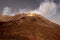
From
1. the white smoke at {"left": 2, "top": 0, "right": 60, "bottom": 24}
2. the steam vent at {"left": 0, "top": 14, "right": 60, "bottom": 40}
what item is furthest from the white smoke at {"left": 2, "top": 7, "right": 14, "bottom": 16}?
the steam vent at {"left": 0, "top": 14, "right": 60, "bottom": 40}

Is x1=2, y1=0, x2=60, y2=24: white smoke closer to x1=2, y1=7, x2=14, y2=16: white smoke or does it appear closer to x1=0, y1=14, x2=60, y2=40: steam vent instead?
x1=2, y1=7, x2=14, y2=16: white smoke

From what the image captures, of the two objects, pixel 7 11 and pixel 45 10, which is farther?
pixel 45 10

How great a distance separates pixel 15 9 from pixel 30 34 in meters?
7.12

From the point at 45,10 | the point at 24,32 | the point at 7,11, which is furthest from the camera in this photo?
the point at 45,10

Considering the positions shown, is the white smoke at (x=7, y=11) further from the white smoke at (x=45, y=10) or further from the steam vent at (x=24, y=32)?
the steam vent at (x=24, y=32)

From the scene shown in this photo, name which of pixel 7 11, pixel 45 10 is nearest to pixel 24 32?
pixel 7 11

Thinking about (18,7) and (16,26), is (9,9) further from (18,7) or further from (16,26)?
(16,26)

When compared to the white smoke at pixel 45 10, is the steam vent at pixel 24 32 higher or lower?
lower

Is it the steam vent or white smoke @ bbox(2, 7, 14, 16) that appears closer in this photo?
the steam vent

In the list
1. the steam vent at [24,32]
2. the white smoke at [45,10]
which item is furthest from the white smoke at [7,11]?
the steam vent at [24,32]

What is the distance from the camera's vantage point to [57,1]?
17703 millimetres

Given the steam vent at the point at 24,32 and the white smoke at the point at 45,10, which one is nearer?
the steam vent at the point at 24,32

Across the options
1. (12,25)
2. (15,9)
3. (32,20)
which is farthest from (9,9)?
(12,25)

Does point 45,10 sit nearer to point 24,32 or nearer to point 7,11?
point 7,11
